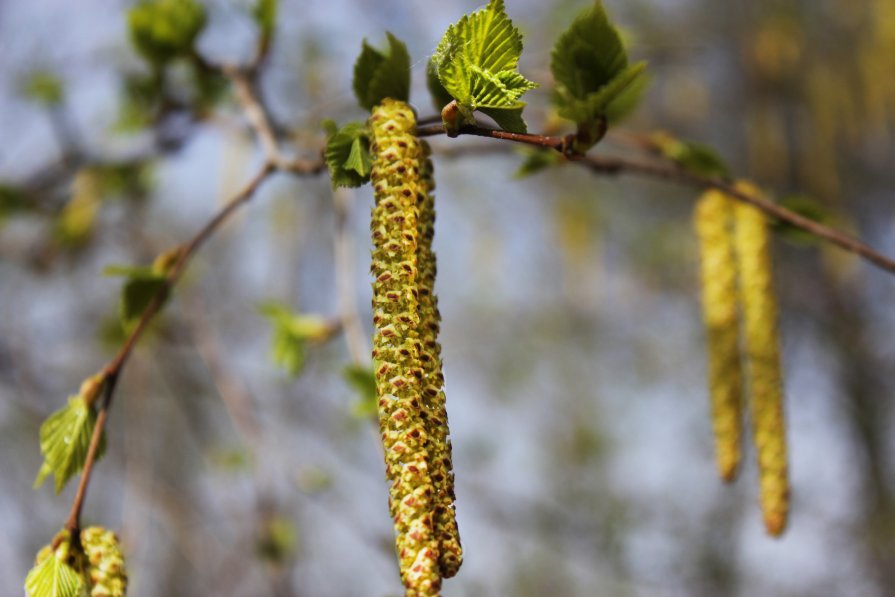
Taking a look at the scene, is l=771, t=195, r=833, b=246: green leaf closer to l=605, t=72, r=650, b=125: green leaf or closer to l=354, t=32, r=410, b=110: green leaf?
l=605, t=72, r=650, b=125: green leaf

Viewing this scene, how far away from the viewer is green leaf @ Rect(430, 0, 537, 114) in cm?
49

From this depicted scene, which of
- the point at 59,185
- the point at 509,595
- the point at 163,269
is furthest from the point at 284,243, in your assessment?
the point at 509,595

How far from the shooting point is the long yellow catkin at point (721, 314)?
0.85 m

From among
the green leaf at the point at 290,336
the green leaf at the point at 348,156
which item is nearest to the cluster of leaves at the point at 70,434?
the green leaf at the point at 348,156

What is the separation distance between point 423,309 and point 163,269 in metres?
0.36

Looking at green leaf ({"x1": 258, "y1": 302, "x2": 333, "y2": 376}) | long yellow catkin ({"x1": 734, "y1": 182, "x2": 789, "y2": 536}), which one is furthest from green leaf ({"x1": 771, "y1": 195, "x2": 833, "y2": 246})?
green leaf ({"x1": 258, "y1": 302, "x2": 333, "y2": 376})

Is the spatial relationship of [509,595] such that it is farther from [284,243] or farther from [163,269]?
[163,269]

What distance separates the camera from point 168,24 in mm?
1011

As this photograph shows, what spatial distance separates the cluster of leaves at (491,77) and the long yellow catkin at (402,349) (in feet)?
0.12

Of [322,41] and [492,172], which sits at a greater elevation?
[492,172]

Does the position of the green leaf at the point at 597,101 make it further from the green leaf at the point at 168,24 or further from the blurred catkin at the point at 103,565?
the green leaf at the point at 168,24

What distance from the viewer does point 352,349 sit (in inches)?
39.9

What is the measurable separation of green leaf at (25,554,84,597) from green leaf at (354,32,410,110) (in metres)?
0.39

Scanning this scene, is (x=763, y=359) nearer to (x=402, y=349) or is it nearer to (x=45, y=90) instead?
(x=402, y=349)
